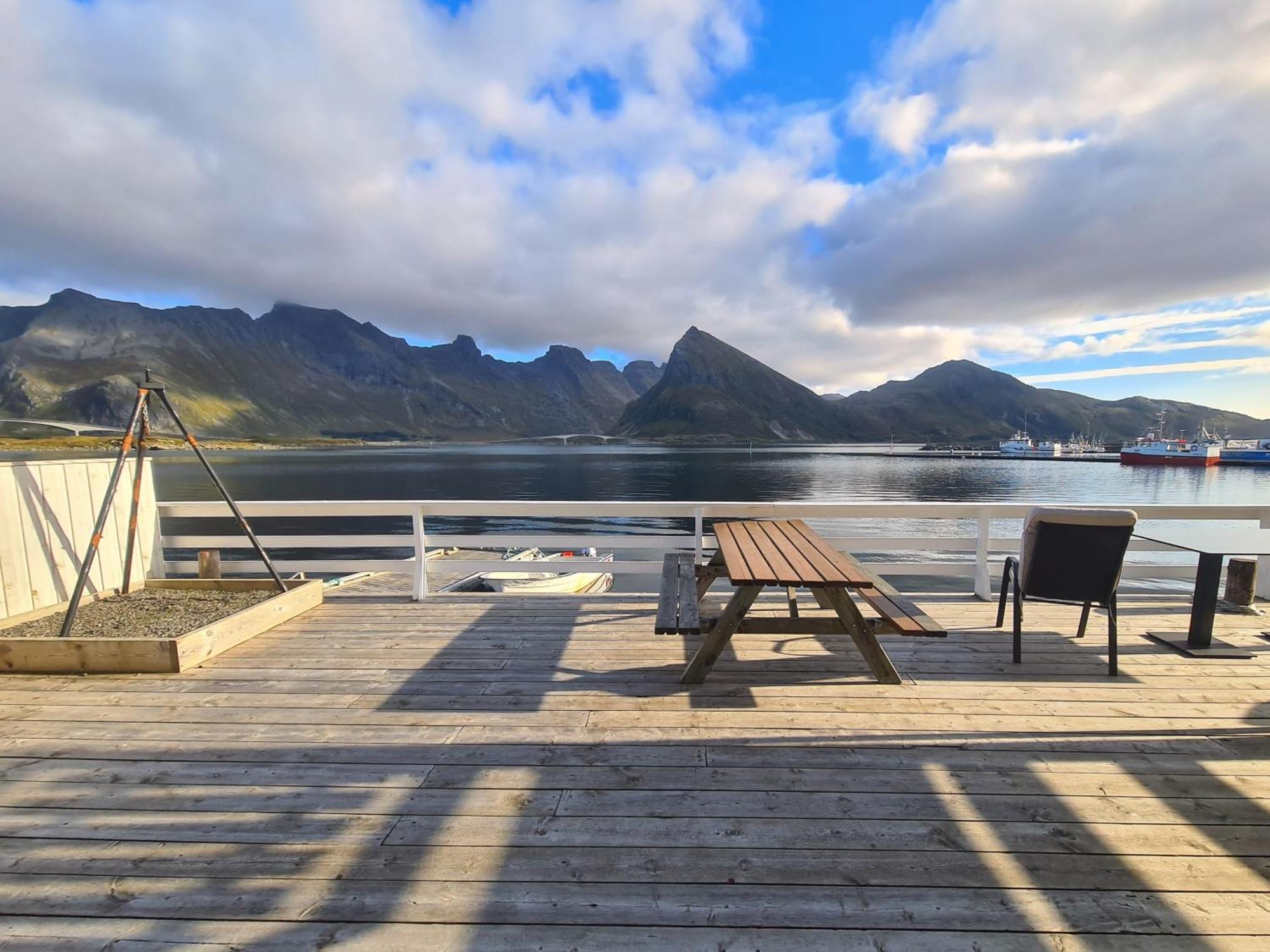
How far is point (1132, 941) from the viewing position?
1.75m

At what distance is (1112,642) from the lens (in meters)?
3.72

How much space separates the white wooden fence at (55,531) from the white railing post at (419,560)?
2539 mm

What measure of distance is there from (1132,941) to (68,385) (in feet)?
913

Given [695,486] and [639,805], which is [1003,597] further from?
[695,486]

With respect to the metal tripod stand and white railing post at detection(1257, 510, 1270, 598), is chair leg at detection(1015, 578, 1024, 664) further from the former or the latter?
the metal tripod stand

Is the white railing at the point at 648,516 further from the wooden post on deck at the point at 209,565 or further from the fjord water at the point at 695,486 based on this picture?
the fjord water at the point at 695,486

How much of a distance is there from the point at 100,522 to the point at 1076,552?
23.4 feet

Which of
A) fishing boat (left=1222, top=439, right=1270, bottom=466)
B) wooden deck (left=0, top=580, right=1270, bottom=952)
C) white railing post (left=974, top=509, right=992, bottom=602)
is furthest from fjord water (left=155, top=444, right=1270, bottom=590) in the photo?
wooden deck (left=0, top=580, right=1270, bottom=952)

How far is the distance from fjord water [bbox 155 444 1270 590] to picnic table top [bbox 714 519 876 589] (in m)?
14.6

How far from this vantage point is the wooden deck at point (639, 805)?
184 cm

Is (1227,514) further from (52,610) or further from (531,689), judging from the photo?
(52,610)

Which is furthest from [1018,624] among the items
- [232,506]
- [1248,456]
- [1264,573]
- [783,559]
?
[1248,456]

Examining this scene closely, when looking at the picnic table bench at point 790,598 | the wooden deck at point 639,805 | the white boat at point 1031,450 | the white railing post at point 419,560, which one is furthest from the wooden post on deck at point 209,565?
the white boat at point 1031,450

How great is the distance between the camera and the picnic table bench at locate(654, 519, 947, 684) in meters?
3.30
